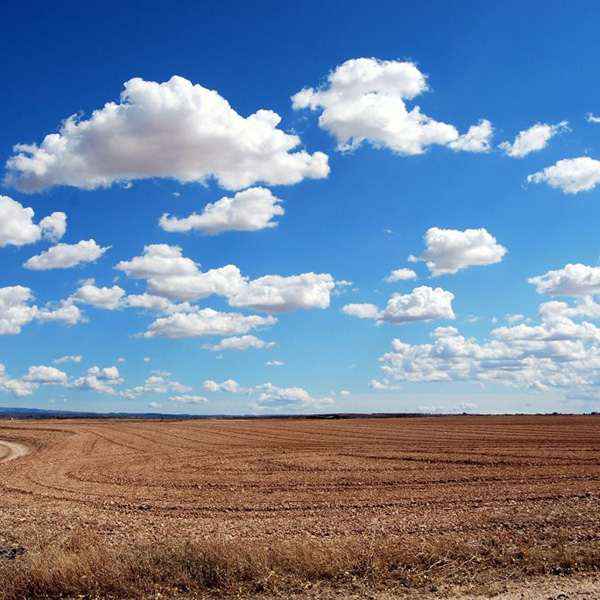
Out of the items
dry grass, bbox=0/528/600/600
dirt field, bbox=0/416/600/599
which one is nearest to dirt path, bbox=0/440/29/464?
dirt field, bbox=0/416/600/599

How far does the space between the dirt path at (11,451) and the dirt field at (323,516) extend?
215 inches

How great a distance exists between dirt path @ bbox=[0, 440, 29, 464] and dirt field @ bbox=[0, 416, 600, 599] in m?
5.47

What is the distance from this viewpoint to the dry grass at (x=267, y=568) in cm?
911

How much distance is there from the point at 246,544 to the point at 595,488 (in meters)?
13.0

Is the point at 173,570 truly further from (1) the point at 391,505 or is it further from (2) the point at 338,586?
(1) the point at 391,505

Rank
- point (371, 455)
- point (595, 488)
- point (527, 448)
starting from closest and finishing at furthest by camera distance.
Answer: point (595, 488) → point (371, 455) → point (527, 448)

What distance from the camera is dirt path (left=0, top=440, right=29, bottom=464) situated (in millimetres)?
38719

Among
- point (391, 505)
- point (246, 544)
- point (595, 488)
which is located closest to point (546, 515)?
point (391, 505)

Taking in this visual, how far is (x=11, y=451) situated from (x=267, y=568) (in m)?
40.3

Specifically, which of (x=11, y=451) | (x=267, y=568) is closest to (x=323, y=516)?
(x=267, y=568)

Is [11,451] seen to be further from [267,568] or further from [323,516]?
[267,568]

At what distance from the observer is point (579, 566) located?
980 cm

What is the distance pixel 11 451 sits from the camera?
144ft

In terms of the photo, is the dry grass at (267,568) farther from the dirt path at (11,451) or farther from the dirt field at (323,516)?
the dirt path at (11,451)
